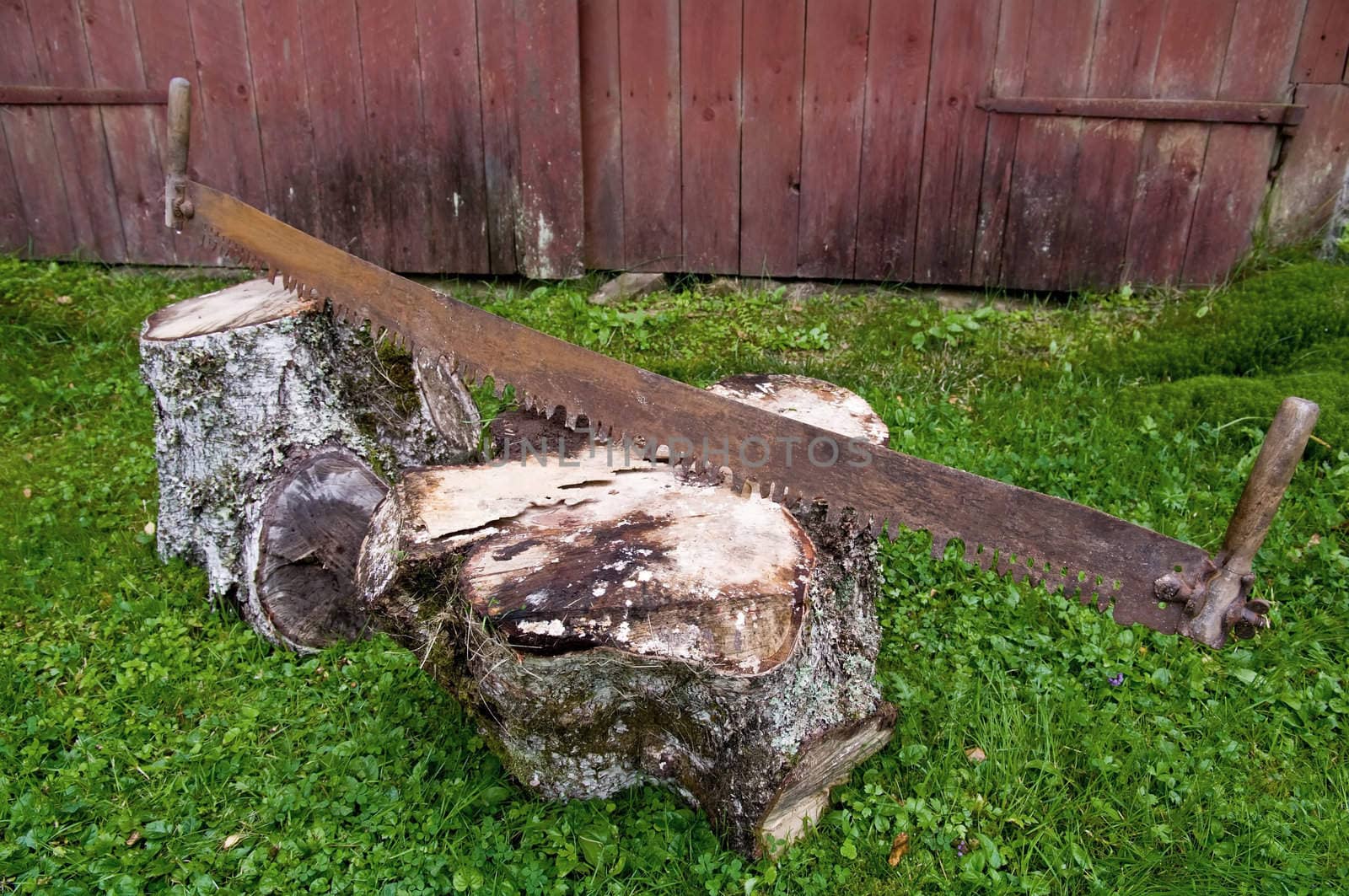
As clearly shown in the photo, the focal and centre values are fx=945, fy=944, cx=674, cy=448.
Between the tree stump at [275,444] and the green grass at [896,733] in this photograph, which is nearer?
the green grass at [896,733]

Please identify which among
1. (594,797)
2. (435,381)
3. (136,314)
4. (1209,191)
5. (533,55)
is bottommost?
(594,797)

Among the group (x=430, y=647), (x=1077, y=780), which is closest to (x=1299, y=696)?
(x=1077, y=780)

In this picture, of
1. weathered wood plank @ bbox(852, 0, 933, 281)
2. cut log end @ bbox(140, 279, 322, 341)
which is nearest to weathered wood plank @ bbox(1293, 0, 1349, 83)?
weathered wood plank @ bbox(852, 0, 933, 281)

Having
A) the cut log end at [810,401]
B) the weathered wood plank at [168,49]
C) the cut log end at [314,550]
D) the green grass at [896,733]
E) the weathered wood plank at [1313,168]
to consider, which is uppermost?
the weathered wood plank at [168,49]

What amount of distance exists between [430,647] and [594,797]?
63 cm

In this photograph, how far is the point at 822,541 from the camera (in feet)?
9.19

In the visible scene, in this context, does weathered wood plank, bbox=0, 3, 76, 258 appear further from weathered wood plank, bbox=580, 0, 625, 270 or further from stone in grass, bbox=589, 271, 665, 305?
stone in grass, bbox=589, 271, 665, 305

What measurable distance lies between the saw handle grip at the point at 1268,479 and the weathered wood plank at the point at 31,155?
6.80m

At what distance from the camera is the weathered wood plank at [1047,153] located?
5.14 metres

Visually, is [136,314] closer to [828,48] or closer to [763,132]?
[763,132]

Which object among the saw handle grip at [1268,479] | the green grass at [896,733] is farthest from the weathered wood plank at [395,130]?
the saw handle grip at [1268,479]

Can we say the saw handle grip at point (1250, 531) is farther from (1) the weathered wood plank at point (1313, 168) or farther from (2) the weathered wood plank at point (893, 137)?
(1) the weathered wood plank at point (1313, 168)

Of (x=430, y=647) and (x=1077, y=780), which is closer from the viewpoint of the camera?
(x=430, y=647)

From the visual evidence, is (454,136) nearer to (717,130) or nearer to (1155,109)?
(717,130)
